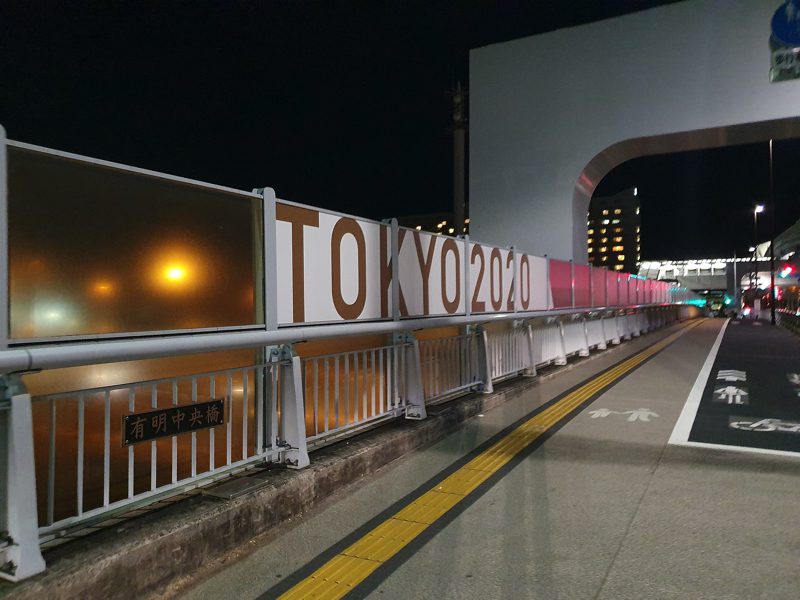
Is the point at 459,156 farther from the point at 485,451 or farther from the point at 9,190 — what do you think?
the point at 9,190

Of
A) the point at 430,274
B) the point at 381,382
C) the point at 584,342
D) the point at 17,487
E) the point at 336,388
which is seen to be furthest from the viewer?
the point at 584,342

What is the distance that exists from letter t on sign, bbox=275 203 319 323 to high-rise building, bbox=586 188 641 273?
175393 millimetres

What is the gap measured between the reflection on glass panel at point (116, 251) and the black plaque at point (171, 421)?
51 cm

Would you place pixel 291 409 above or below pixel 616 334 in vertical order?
above

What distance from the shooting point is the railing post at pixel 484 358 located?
7.66m

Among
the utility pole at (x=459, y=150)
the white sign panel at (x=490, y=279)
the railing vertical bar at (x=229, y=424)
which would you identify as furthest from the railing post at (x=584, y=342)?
the utility pole at (x=459, y=150)

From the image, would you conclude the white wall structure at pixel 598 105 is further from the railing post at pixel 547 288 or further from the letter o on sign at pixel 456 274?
the letter o on sign at pixel 456 274

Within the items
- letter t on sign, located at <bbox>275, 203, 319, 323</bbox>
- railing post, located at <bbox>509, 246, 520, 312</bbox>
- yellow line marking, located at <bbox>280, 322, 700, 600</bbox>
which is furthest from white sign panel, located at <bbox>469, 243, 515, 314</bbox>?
letter t on sign, located at <bbox>275, 203, 319, 323</bbox>

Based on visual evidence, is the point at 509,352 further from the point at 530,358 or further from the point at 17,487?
the point at 17,487

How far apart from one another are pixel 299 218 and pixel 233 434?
5.87 ft

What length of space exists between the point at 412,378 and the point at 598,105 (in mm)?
12422

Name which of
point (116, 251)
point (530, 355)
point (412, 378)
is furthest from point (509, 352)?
point (116, 251)

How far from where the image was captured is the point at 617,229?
6841 inches

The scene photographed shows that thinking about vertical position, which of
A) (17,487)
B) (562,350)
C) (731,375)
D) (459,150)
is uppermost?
(459,150)
